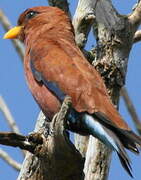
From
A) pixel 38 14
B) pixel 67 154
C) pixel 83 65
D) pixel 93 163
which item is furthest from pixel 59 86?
pixel 38 14

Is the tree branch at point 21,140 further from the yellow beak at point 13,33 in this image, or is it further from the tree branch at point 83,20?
the yellow beak at point 13,33

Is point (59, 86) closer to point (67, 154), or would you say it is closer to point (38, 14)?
point (67, 154)

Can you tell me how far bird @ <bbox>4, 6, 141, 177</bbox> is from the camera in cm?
480

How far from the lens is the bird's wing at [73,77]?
201 inches

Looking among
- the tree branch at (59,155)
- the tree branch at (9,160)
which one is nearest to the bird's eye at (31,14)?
the tree branch at (9,160)

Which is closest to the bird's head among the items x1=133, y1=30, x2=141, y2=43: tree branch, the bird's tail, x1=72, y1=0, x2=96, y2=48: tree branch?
x1=72, y1=0, x2=96, y2=48: tree branch

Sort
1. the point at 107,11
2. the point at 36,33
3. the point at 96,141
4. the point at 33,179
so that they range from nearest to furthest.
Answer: the point at 33,179 < the point at 96,141 < the point at 107,11 < the point at 36,33

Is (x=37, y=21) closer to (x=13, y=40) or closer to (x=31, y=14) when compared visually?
(x=31, y=14)

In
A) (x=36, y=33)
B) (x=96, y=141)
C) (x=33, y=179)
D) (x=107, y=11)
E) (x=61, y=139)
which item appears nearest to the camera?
(x=61, y=139)

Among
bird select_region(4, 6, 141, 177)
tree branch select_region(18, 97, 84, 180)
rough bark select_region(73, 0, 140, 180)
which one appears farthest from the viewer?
rough bark select_region(73, 0, 140, 180)

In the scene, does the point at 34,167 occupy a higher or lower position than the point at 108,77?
lower

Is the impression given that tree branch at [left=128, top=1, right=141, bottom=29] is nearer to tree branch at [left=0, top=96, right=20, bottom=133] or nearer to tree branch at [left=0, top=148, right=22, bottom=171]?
tree branch at [left=0, top=96, right=20, bottom=133]

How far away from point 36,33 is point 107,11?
2.63 feet

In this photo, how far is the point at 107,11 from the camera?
5852mm
